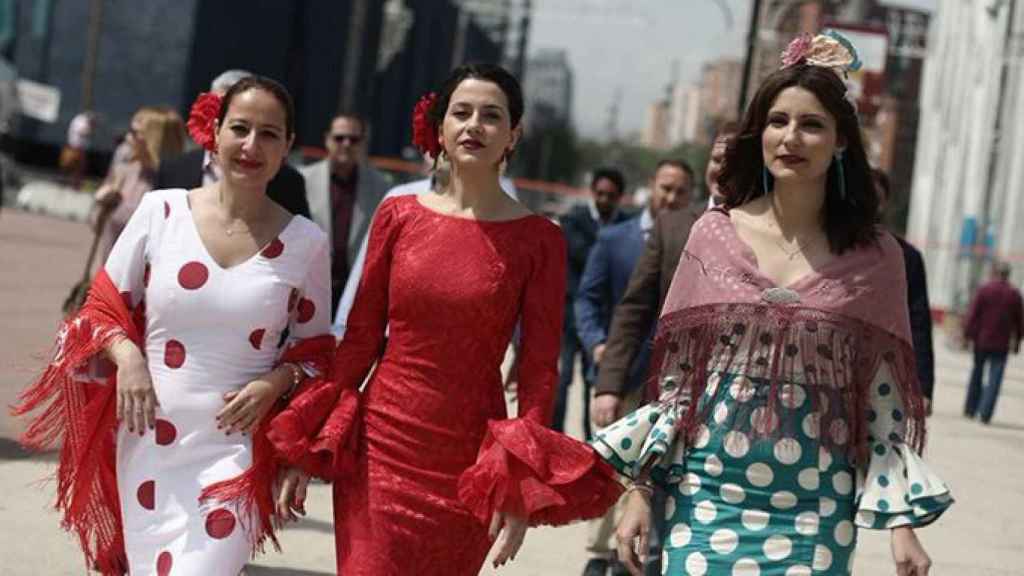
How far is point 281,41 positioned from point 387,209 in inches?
2387

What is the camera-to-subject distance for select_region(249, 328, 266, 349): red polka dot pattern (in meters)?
5.50

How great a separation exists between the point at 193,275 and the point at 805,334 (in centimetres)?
177

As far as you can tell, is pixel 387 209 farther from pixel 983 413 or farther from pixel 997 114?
pixel 997 114

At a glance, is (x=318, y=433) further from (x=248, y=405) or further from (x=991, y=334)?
(x=991, y=334)

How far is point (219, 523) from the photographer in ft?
17.6

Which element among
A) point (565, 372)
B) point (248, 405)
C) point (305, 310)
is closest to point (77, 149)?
point (565, 372)

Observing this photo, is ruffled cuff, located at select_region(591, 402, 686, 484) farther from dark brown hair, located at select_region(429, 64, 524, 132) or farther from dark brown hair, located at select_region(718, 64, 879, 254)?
dark brown hair, located at select_region(429, 64, 524, 132)

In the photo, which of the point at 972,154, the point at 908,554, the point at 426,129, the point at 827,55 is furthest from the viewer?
the point at 972,154

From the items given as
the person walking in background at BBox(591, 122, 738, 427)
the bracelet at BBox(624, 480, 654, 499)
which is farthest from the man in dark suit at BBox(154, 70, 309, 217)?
the bracelet at BBox(624, 480, 654, 499)

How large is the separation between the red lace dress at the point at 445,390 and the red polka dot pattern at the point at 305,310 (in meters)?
0.20

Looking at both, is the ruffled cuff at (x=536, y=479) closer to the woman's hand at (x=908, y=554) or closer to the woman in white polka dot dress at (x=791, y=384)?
the woman in white polka dot dress at (x=791, y=384)

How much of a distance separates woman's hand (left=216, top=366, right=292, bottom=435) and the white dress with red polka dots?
0.11 feet

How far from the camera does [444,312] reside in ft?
17.5

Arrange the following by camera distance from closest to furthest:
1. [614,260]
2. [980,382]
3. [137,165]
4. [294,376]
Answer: [294,376] < [614,260] < [137,165] < [980,382]
